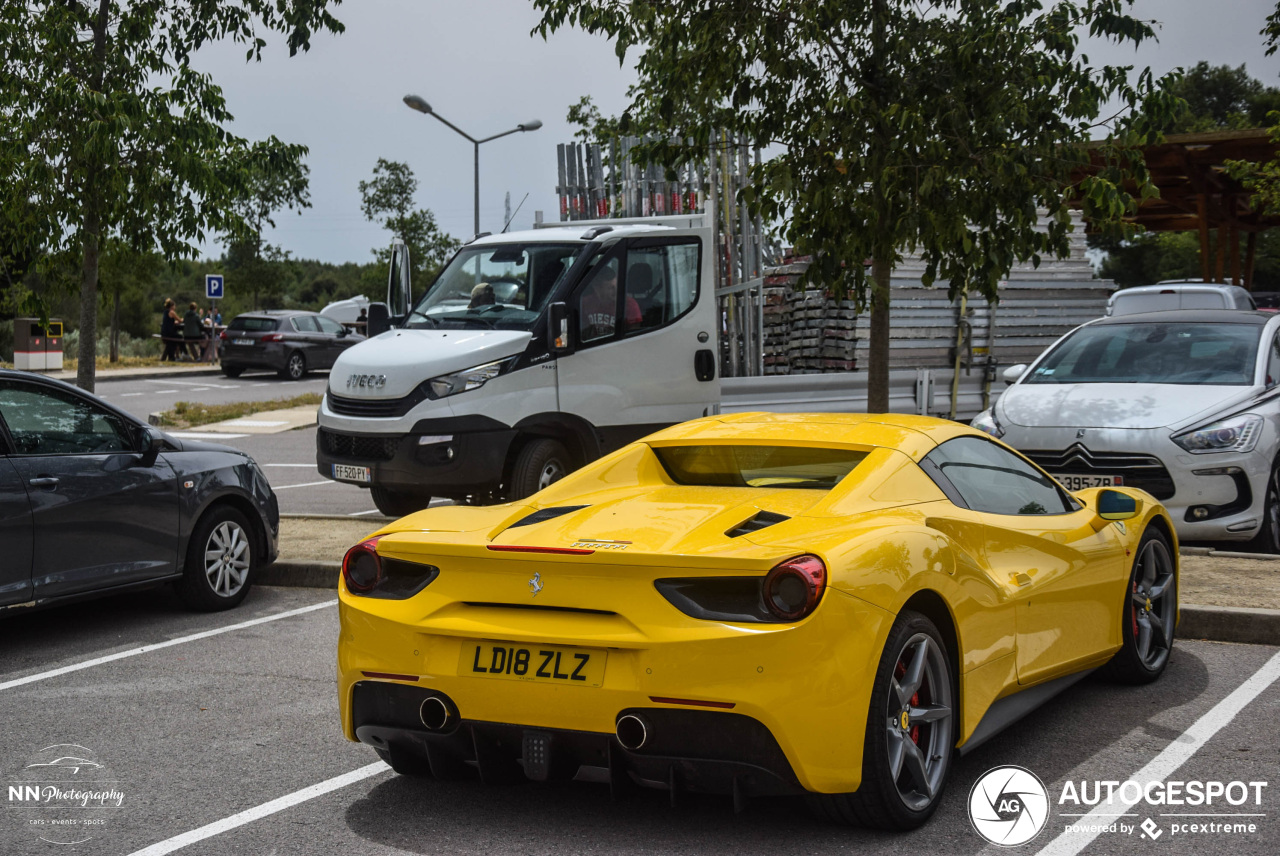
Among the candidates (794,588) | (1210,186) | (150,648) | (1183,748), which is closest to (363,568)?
(794,588)

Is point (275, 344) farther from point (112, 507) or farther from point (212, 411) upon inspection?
point (112, 507)

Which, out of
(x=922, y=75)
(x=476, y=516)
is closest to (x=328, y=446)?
(x=922, y=75)

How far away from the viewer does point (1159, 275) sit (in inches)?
3246

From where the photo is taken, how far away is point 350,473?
33.7ft

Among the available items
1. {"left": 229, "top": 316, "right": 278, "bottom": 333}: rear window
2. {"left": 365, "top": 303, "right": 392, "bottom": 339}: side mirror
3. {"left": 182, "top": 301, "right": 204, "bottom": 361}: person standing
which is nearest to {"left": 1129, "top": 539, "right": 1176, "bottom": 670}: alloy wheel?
{"left": 365, "top": 303, "right": 392, "bottom": 339}: side mirror

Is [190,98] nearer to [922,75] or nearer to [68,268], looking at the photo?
[68,268]

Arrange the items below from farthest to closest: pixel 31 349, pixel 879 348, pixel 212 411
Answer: pixel 31 349 → pixel 212 411 → pixel 879 348

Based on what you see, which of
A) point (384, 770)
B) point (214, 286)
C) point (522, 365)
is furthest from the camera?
point (214, 286)

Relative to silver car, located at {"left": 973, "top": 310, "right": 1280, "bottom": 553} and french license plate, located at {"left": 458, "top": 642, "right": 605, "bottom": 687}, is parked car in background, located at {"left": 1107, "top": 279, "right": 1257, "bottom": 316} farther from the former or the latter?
french license plate, located at {"left": 458, "top": 642, "right": 605, "bottom": 687}

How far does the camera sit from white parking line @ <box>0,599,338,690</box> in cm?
632

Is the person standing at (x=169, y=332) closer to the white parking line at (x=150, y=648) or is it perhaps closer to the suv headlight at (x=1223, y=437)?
the white parking line at (x=150, y=648)

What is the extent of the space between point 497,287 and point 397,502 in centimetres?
195

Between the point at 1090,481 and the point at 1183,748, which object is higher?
the point at 1090,481

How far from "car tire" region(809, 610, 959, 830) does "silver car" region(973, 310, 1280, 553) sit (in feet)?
16.1
